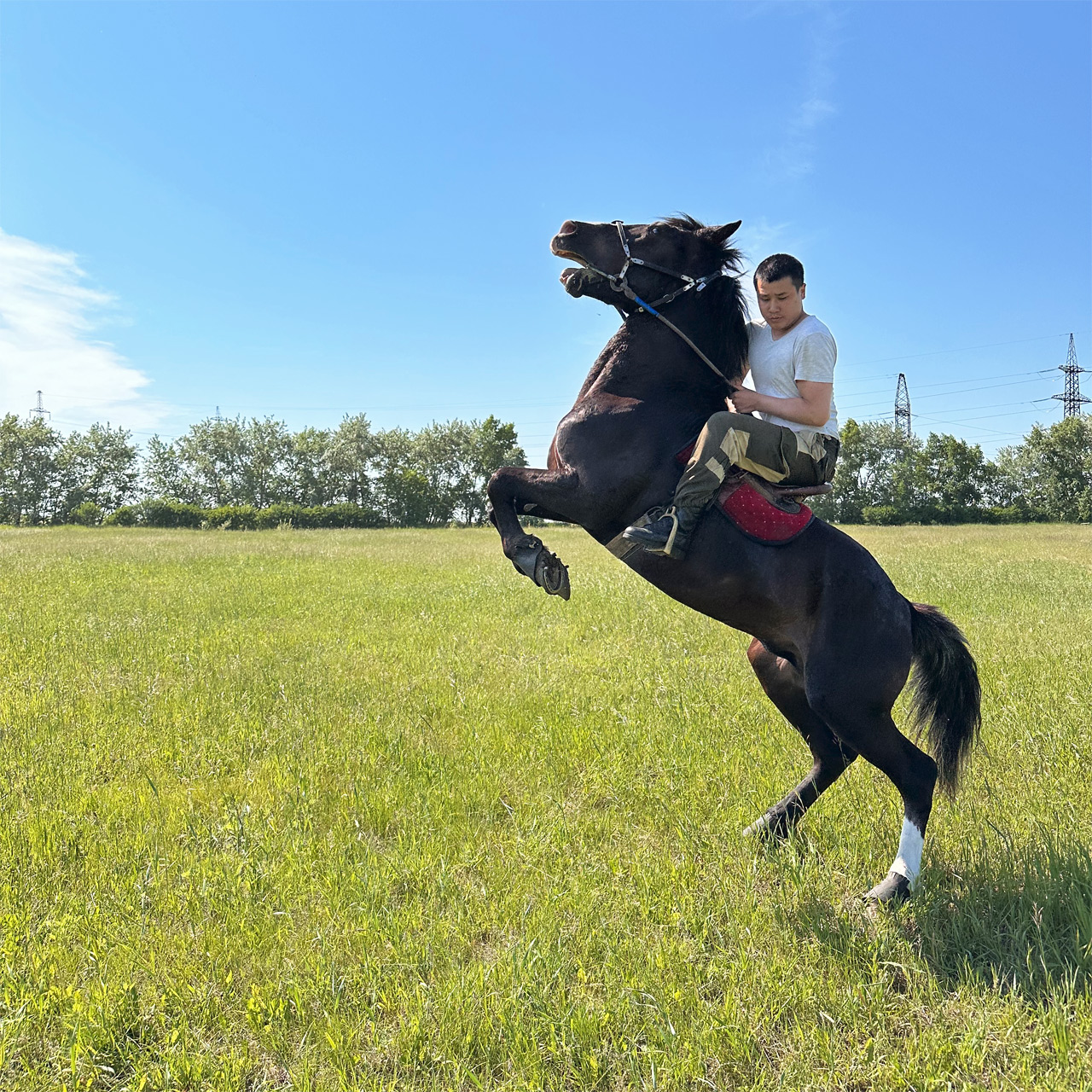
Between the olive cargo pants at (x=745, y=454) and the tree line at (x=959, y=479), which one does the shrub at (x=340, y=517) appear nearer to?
the tree line at (x=959, y=479)

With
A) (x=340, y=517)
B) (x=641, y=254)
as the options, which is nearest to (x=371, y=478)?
(x=340, y=517)

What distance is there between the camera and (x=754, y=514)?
3764 millimetres

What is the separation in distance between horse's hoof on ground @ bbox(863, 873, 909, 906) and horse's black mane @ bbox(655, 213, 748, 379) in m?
2.98

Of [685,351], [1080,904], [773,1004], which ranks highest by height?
[685,351]

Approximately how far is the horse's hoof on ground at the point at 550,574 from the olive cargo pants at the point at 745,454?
0.72m

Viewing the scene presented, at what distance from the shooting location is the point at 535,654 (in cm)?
922

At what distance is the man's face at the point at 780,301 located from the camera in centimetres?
371

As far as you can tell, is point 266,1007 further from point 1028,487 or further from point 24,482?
point 24,482

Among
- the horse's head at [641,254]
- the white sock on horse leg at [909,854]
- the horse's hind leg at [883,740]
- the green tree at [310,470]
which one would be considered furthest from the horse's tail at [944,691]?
the green tree at [310,470]

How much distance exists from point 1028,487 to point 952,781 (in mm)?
85704

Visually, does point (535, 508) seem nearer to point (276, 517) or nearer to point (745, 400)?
point (745, 400)

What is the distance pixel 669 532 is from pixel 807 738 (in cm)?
198

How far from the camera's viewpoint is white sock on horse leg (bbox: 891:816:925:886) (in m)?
3.81

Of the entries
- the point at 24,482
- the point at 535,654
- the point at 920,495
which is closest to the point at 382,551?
the point at 535,654
